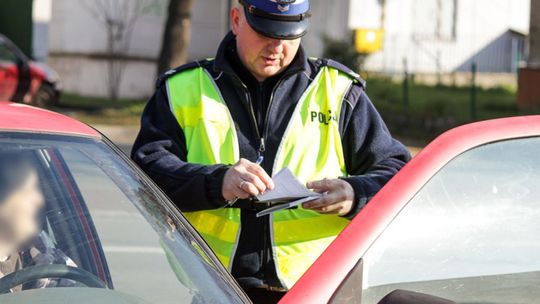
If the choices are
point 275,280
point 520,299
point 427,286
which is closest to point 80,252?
point 275,280

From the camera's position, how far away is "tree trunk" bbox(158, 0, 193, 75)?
1922cm

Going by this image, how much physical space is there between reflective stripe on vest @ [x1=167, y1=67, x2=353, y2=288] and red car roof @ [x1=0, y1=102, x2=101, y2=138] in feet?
1.88

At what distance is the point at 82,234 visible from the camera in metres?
3.10

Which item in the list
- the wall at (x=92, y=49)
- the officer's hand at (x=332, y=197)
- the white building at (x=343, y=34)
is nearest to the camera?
the officer's hand at (x=332, y=197)

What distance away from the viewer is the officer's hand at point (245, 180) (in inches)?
130

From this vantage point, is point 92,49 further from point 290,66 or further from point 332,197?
point 332,197

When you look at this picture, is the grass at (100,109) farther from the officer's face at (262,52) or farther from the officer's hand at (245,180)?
the officer's hand at (245,180)

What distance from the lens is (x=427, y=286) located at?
2.87 meters

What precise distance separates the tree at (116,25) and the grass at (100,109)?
628mm

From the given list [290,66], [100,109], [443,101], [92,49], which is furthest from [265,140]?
[92,49]

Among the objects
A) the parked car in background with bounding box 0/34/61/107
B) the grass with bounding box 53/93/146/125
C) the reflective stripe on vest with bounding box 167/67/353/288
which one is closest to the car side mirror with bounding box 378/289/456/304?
the reflective stripe on vest with bounding box 167/67/353/288

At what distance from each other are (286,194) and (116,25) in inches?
863

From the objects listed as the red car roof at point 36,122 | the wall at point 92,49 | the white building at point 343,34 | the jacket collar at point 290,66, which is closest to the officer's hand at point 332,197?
the jacket collar at point 290,66

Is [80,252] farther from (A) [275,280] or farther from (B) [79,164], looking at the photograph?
(A) [275,280]
